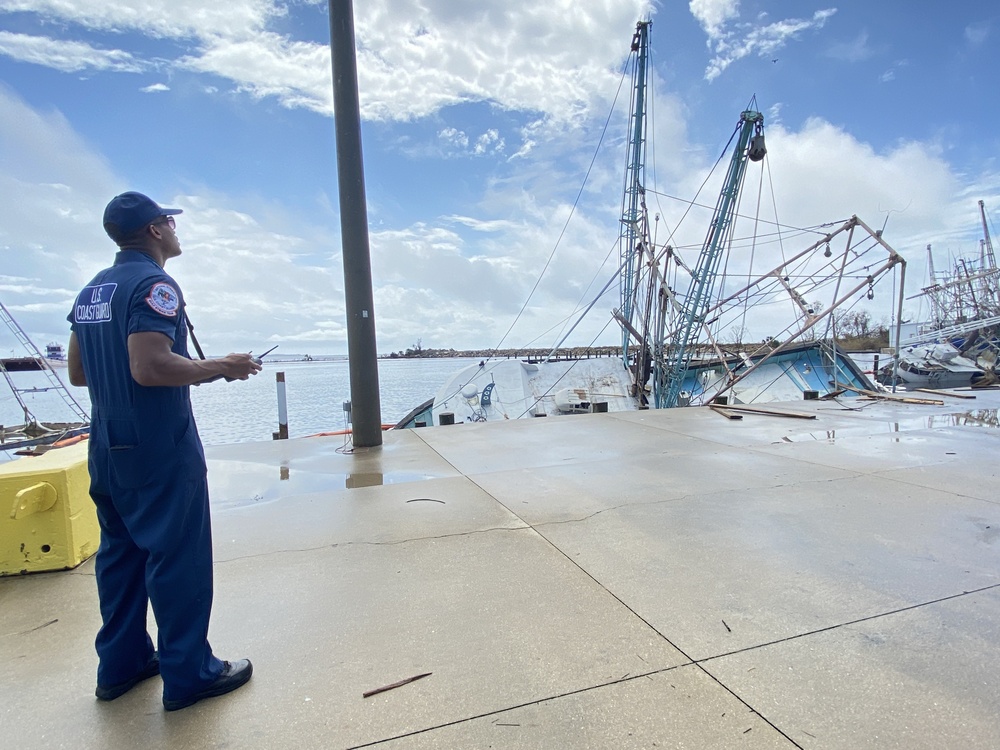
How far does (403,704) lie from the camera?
1.83 m

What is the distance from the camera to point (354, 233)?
6359 millimetres

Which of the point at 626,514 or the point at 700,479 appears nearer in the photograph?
the point at 626,514

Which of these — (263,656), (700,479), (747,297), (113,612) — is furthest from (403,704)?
(747,297)

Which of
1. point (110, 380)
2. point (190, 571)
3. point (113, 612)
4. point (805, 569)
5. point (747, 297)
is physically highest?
point (747, 297)

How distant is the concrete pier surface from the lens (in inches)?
68.1

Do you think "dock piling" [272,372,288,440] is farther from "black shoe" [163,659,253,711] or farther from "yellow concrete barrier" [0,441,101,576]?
"black shoe" [163,659,253,711]

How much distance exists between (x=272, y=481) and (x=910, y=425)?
331 inches

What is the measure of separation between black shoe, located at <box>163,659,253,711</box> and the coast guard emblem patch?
1295 mm

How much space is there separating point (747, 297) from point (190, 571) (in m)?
17.4

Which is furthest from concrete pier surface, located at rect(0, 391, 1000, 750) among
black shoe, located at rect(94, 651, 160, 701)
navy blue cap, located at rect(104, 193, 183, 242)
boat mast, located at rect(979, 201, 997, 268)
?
boat mast, located at rect(979, 201, 997, 268)

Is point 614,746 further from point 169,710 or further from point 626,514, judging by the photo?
point 626,514

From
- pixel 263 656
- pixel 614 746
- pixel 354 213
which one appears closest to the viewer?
pixel 614 746

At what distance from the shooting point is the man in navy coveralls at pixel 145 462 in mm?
1723

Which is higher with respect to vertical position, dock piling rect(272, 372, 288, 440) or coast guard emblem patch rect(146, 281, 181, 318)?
coast guard emblem patch rect(146, 281, 181, 318)
